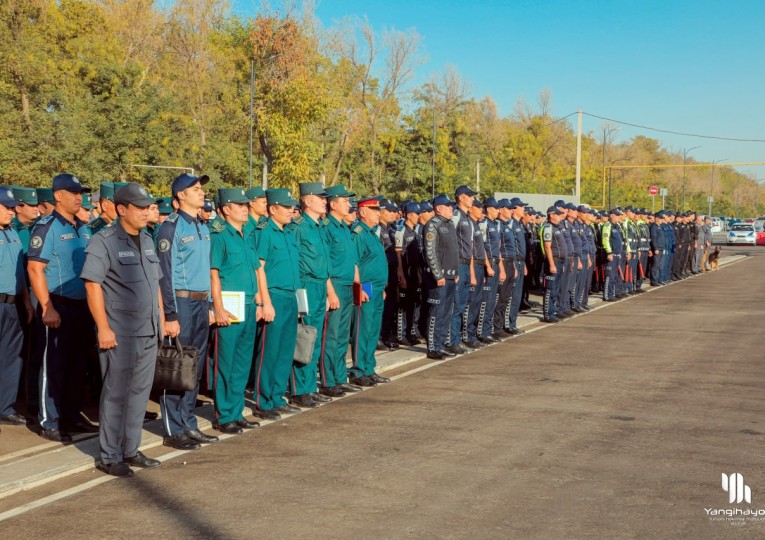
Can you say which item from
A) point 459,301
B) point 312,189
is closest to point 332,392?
point 312,189

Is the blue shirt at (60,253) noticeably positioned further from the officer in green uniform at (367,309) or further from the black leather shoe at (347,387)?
the officer in green uniform at (367,309)

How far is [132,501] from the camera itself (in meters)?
5.87

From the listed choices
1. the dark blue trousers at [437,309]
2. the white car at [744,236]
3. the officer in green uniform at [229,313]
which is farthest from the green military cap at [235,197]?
the white car at [744,236]

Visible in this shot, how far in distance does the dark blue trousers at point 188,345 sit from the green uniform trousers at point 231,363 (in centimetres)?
27

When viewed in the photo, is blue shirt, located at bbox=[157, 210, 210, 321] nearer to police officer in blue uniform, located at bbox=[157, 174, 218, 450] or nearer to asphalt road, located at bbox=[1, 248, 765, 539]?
police officer in blue uniform, located at bbox=[157, 174, 218, 450]

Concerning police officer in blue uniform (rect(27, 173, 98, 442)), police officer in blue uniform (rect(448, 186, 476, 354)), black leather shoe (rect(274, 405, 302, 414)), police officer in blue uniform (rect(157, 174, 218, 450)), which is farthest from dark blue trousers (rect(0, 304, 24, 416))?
police officer in blue uniform (rect(448, 186, 476, 354))

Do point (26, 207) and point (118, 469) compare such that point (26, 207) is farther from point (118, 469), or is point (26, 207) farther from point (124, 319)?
point (118, 469)

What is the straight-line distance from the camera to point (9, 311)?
8477 millimetres

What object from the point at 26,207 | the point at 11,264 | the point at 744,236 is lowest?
the point at 744,236

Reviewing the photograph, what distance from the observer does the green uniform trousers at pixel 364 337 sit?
1025 centimetres

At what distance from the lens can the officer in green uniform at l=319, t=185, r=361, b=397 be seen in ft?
31.7

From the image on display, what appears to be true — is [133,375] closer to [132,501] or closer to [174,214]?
[132,501]

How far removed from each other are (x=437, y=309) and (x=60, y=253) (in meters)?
5.59

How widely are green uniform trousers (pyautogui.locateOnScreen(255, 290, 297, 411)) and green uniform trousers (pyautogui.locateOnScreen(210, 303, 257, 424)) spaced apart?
0.39 m
